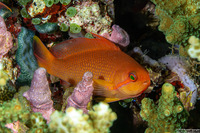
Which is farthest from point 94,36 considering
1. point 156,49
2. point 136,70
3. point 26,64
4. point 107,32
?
point 156,49

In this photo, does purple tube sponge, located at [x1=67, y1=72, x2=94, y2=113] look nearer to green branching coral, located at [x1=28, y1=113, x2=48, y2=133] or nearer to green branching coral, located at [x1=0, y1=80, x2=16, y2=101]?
green branching coral, located at [x1=28, y1=113, x2=48, y2=133]

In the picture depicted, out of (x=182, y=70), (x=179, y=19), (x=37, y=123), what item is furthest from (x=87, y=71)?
(x=182, y=70)

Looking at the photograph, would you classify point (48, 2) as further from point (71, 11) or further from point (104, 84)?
point (104, 84)

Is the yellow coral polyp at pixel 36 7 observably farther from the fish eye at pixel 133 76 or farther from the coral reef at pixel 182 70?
the coral reef at pixel 182 70

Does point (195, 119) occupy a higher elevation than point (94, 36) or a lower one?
lower

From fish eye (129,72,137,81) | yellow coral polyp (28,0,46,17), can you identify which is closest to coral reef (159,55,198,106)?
fish eye (129,72,137,81)

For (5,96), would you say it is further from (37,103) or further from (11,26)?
(11,26)
